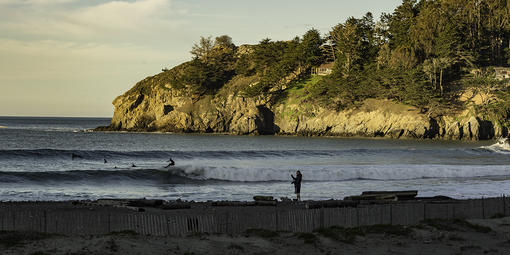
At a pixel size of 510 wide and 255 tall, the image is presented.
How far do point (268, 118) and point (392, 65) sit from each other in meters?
26.2

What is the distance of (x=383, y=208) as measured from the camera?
1672 centimetres

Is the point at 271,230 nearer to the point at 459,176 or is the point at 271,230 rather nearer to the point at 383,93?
the point at 459,176

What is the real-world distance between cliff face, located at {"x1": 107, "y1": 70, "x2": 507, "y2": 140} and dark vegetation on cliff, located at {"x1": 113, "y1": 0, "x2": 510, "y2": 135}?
1466mm

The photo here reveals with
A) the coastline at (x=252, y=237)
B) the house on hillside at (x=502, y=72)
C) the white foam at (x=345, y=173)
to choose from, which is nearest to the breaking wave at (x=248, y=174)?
the white foam at (x=345, y=173)

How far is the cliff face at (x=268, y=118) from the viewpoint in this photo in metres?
86.0

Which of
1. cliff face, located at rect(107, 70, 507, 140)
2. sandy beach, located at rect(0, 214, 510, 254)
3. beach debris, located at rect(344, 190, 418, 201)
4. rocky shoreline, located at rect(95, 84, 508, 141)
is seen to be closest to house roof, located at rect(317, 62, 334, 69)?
cliff face, located at rect(107, 70, 507, 140)

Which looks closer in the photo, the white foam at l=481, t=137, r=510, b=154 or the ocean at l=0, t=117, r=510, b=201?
the ocean at l=0, t=117, r=510, b=201

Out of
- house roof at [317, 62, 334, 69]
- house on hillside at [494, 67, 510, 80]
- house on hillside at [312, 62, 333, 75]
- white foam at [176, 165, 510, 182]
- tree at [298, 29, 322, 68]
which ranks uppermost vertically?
tree at [298, 29, 322, 68]

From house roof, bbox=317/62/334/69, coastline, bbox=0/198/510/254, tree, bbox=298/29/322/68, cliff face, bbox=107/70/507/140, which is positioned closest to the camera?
coastline, bbox=0/198/510/254

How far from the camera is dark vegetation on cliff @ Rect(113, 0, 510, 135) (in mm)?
87625

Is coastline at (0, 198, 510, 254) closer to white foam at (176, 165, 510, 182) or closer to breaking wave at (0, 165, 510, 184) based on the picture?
breaking wave at (0, 165, 510, 184)

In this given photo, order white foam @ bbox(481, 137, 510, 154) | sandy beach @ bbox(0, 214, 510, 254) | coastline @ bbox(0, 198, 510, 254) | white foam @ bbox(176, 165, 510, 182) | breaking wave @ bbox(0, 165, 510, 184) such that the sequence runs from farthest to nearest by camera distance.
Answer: white foam @ bbox(481, 137, 510, 154) → white foam @ bbox(176, 165, 510, 182) → breaking wave @ bbox(0, 165, 510, 184) → coastline @ bbox(0, 198, 510, 254) → sandy beach @ bbox(0, 214, 510, 254)

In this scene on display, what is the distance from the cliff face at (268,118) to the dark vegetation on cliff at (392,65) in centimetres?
147

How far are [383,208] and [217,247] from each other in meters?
5.96
